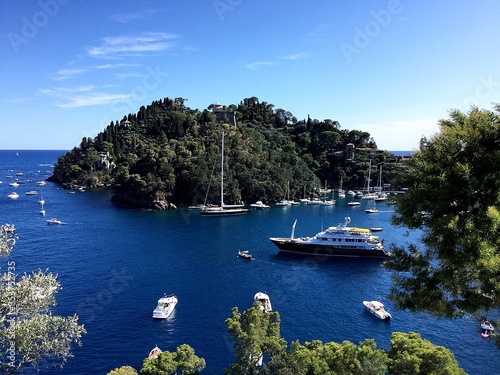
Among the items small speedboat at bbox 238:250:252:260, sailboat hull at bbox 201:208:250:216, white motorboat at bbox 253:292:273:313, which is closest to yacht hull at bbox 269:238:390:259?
small speedboat at bbox 238:250:252:260

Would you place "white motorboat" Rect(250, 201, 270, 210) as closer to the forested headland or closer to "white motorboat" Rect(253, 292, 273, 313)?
the forested headland

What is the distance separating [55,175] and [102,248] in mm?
104642

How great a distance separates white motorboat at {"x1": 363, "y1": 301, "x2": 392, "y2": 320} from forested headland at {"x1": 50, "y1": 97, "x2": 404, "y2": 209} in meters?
55.9

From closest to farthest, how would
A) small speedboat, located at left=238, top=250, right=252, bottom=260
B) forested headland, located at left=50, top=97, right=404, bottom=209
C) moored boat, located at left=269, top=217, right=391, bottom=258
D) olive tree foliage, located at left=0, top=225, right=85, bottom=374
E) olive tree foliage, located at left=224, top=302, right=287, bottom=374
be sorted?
olive tree foliage, located at left=0, top=225, right=85, bottom=374, olive tree foliage, located at left=224, top=302, right=287, bottom=374, small speedboat, located at left=238, top=250, right=252, bottom=260, moored boat, located at left=269, top=217, right=391, bottom=258, forested headland, located at left=50, top=97, right=404, bottom=209

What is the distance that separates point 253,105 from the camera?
15062 centimetres

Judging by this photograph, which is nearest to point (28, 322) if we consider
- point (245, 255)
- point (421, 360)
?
point (421, 360)

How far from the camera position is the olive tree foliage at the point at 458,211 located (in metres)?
8.31

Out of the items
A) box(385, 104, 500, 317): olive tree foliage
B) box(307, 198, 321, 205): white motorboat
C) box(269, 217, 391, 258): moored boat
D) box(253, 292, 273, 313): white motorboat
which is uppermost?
box(385, 104, 500, 317): olive tree foliage

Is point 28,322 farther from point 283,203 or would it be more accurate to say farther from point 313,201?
point 313,201

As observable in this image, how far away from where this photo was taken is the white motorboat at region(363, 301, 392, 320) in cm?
3241

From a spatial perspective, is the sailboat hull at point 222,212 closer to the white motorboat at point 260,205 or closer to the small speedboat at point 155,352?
the white motorboat at point 260,205

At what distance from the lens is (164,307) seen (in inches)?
1289

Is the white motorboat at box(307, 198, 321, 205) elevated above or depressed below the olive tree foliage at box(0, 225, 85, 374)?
below

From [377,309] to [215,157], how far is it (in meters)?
65.4
